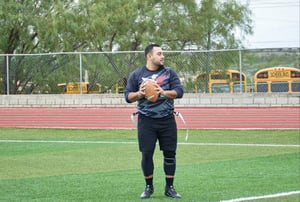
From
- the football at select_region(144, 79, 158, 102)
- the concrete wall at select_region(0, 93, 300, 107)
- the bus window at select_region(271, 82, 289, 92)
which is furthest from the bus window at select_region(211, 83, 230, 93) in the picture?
the football at select_region(144, 79, 158, 102)

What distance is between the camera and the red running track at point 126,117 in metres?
23.7

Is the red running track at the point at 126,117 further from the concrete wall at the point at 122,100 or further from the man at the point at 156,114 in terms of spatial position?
the man at the point at 156,114

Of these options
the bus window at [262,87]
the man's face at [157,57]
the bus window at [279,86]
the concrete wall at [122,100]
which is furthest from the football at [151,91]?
the bus window at [262,87]

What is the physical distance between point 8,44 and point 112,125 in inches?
450

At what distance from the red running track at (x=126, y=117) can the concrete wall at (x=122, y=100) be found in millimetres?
230

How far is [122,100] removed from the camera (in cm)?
2639

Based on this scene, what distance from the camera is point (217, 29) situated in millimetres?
40906

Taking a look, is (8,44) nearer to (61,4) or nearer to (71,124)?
(61,4)

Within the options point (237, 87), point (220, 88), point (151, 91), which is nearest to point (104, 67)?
point (220, 88)

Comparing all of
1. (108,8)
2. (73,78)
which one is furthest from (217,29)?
(73,78)

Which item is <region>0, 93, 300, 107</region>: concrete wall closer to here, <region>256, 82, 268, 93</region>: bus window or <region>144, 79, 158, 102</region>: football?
<region>256, 82, 268, 93</region>: bus window

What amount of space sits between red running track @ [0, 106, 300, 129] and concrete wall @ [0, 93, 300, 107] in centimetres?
23

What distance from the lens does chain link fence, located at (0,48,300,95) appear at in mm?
25703

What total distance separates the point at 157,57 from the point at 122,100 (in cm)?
1708
